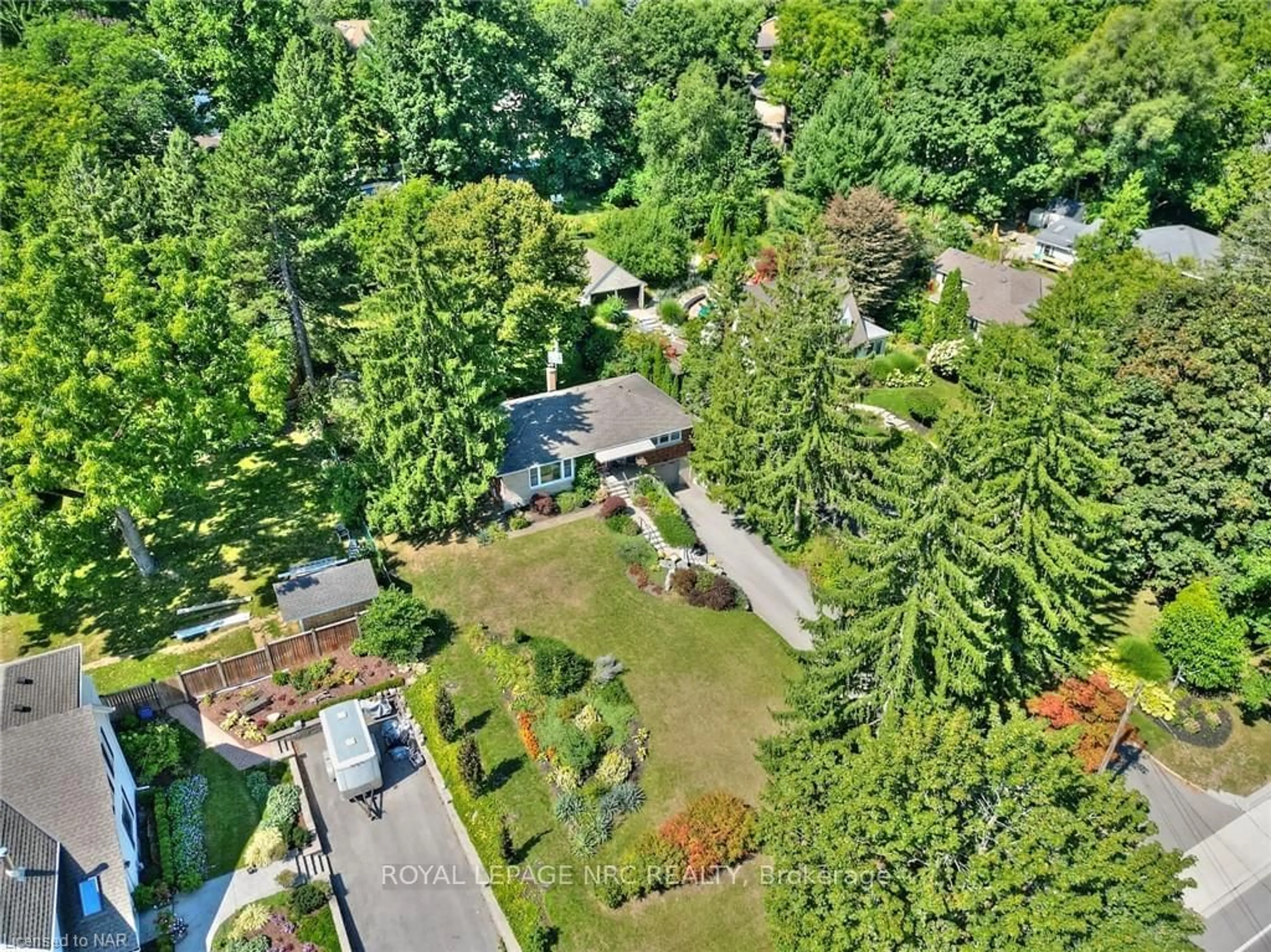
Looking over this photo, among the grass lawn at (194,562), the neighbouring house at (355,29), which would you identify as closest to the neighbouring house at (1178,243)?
the grass lawn at (194,562)

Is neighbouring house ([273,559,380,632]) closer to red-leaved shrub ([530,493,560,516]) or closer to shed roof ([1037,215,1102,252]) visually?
red-leaved shrub ([530,493,560,516])

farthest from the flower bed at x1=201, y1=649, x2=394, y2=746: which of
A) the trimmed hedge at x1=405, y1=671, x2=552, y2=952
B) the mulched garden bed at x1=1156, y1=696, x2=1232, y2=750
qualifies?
the mulched garden bed at x1=1156, y1=696, x2=1232, y2=750

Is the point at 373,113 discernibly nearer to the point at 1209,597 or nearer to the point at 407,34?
the point at 407,34

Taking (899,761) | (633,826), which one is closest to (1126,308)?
(899,761)

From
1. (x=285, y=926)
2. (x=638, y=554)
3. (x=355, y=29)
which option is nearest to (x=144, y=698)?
(x=285, y=926)

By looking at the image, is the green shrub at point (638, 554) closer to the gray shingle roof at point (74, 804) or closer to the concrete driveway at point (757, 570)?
the concrete driveway at point (757, 570)

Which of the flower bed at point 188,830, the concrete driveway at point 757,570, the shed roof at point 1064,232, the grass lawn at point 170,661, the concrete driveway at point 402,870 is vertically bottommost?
the concrete driveway at point 402,870

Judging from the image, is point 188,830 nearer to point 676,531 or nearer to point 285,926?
point 285,926
